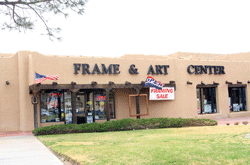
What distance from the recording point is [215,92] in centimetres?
2388

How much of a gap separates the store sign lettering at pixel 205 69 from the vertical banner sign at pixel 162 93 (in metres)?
2.51

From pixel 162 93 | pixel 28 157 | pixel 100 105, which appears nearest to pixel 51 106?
pixel 100 105

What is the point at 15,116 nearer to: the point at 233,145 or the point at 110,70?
the point at 110,70

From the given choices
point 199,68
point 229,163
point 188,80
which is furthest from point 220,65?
point 229,163

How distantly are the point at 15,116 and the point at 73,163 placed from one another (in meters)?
11.0

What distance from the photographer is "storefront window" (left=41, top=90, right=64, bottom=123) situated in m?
18.5

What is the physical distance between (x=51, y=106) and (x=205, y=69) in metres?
12.4

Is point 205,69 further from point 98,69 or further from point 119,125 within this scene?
point 119,125

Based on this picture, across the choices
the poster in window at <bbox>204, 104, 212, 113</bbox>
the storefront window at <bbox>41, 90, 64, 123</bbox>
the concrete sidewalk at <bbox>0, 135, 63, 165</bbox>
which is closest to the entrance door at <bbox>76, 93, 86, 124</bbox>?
the storefront window at <bbox>41, 90, 64, 123</bbox>

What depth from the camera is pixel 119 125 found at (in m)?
15.8

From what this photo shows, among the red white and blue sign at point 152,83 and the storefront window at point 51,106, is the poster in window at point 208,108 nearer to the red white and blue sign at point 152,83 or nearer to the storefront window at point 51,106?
the red white and blue sign at point 152,83

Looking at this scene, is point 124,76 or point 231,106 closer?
point 124,76

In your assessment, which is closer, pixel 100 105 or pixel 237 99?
pixel 100 105

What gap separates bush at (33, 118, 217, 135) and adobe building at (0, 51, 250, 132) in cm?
166
